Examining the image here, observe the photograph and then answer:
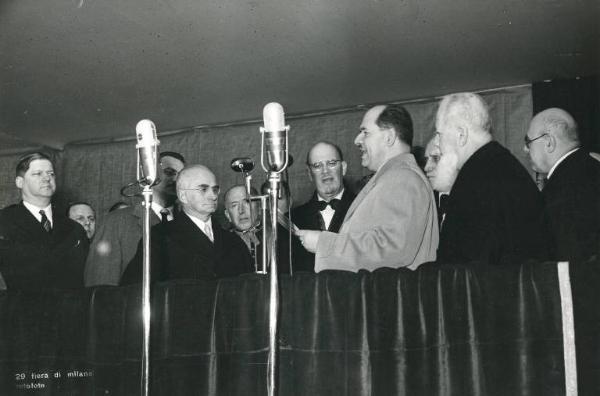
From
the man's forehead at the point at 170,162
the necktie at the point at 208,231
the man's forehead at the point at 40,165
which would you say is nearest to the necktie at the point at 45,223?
the man's forehead at the point at 40,165

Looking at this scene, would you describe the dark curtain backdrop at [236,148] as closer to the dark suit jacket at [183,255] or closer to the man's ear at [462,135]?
the dark suit jacket at [183,255]

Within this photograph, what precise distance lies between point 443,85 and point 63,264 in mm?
3579

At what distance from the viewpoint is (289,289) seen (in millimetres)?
3016

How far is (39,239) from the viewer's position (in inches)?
191

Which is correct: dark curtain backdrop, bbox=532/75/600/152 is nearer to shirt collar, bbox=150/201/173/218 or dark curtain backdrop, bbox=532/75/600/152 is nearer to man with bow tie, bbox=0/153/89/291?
shirt collar, bbox=150/201/173/218

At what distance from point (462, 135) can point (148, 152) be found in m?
1.33

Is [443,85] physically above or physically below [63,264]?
above

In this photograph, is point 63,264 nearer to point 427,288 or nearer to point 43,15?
point 43,15

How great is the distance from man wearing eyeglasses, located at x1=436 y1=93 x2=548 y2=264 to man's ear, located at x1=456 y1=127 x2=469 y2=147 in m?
0.07

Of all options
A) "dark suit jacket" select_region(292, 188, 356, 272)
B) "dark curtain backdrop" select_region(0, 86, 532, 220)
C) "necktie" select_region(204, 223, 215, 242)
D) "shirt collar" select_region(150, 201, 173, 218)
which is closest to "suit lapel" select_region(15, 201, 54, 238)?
"shirt collar" select_region(150, 201, 173, 218)

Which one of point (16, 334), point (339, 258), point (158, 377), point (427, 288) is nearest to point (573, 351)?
point (427, 288)

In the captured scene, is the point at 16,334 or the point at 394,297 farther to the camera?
the point at 16,334

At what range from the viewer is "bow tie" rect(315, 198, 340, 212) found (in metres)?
5.46

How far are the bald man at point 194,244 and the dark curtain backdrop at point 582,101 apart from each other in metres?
2.99
